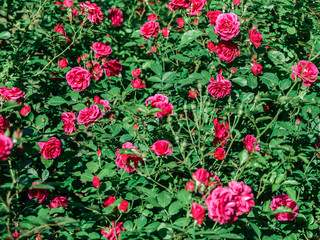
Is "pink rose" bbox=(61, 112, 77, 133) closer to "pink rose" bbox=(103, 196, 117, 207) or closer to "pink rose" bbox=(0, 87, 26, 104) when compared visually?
"pink rose" bbox=(0, 87, 26, 104)

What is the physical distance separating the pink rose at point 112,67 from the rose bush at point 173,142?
11 millimetres

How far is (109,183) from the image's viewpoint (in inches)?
73.1

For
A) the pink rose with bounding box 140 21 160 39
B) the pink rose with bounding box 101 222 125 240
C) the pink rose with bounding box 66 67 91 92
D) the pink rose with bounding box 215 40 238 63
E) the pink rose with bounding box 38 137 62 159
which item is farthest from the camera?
the pink rose with bounding box 140 21 160 39

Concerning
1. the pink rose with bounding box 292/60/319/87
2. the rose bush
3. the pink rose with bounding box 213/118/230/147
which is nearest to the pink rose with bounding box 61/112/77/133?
the rose bush

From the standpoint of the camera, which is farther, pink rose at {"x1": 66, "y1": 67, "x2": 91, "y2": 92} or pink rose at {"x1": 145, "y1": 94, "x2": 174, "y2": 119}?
pink rose at {"x1": 66, "y1": 67, "x2": 91, "y2": 92}

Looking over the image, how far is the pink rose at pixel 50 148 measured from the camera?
183 cm

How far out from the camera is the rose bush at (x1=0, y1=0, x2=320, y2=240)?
1.63 m

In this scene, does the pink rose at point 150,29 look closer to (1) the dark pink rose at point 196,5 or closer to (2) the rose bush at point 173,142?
(2) the rose bush at point 173,142

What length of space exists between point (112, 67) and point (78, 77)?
35cm

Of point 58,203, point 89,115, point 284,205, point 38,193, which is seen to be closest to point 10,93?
point 89,115

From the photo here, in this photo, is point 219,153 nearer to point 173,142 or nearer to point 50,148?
point 173,142

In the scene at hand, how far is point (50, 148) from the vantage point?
1848 mm

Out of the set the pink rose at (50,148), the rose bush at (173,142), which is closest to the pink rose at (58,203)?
the rose bush at (173,142)

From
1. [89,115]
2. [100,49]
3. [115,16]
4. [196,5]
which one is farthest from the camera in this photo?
[115,16]
